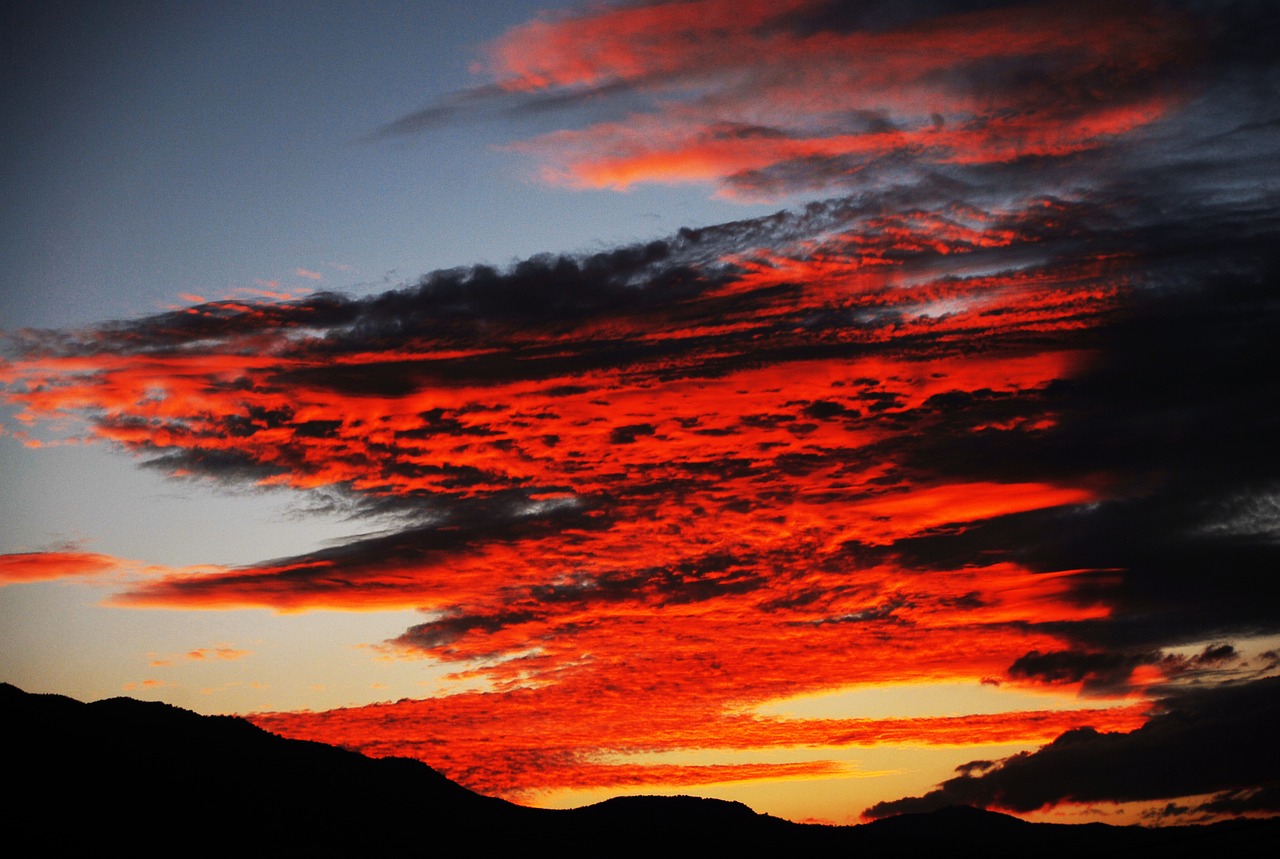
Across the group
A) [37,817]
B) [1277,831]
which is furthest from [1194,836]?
[37,817]

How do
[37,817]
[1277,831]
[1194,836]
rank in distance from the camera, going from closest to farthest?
[1194,836] → [1277,831] → [37,817]

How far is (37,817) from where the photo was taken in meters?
193

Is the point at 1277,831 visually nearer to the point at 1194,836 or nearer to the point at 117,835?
the point at 1194,836

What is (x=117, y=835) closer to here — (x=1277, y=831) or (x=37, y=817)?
(x=37, y=817)

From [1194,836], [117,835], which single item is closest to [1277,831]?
[1194,836]

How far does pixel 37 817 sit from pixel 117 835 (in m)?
13.8

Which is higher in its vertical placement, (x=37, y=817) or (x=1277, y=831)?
(x=1277, y=831)

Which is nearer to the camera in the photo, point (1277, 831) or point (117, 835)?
point (1277, 831)

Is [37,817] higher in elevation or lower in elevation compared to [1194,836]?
lower

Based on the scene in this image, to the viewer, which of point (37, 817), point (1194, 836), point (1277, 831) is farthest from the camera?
point (37, 817)

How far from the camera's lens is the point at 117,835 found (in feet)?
652

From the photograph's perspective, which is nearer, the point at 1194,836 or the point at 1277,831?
the point at 1194,836

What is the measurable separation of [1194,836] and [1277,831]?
8173 millimetres

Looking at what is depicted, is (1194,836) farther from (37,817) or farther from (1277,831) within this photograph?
(37,817)
